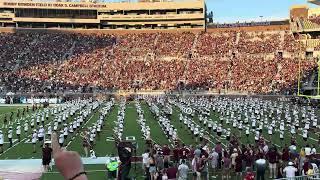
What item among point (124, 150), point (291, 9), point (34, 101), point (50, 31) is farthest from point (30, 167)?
point (291, 9)

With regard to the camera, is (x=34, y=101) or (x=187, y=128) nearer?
(x=187, y=128)

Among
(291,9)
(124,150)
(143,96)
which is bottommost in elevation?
(143,96)

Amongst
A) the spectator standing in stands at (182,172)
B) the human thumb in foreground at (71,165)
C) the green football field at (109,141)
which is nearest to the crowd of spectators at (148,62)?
the green football field at (109,141)

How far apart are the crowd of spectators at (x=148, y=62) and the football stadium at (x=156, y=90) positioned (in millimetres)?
138

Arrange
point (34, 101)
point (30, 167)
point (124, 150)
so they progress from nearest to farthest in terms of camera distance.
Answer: point (124, 150) < point (30, 167) < point (34, 101)

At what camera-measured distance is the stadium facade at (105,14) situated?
2825 inches

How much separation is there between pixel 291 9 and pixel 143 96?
109ft

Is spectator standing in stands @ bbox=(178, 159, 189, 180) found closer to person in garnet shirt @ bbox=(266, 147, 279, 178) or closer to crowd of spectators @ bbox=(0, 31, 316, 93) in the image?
person in garnet shirt @ bbox=(266, 147, 279, 178)

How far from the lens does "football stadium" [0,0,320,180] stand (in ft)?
47.4

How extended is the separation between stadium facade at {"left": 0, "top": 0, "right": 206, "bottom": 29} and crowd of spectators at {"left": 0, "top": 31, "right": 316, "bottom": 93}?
184 inches

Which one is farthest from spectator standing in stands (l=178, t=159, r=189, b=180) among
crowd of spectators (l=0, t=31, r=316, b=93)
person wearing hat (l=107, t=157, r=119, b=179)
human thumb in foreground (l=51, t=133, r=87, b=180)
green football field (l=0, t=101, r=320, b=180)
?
crowd of spectators (l=0, t=31, r=316, b=93)

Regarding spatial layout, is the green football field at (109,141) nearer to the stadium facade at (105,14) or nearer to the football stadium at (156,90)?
the football stadium at (156,90)

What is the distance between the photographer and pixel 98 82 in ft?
175

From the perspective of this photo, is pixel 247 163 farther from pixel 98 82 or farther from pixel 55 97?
pixel 98 82
